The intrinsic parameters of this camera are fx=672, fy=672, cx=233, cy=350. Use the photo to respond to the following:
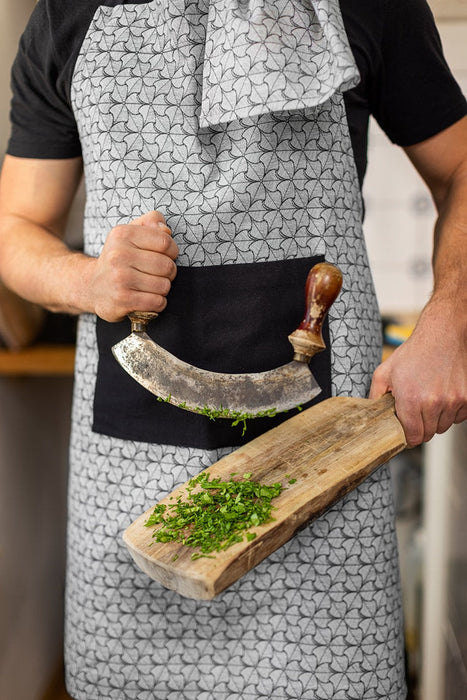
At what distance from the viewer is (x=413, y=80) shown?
0.88m

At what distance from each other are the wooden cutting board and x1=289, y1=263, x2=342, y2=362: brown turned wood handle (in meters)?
0.08

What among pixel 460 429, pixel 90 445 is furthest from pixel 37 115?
pixel 460 429

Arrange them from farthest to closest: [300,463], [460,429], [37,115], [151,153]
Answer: [460,429] < [37,115] < [151,153] < [300,463]

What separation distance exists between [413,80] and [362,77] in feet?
0.24

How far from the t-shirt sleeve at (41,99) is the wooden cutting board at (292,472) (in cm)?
50

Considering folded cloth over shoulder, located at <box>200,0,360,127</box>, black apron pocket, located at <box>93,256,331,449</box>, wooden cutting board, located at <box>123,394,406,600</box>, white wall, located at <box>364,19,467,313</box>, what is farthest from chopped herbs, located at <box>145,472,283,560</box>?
white wall, located at <box>364,19,467,313</box>

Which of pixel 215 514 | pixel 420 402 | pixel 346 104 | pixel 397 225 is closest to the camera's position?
pixel 215 514

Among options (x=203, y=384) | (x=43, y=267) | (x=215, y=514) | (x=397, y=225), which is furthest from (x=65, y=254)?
(x=397, y=225)

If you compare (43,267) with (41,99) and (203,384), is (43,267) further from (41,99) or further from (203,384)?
(203,384)

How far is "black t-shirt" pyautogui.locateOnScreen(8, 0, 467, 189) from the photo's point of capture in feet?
2.76

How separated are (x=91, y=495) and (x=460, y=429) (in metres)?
0.90

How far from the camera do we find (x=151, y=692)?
0.88 meters

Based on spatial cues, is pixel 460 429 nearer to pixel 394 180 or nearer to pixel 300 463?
pixel 300 463

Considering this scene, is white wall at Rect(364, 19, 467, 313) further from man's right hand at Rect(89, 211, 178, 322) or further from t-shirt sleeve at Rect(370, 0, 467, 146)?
man's right hand at Rect(89, 211, 178, 322)
